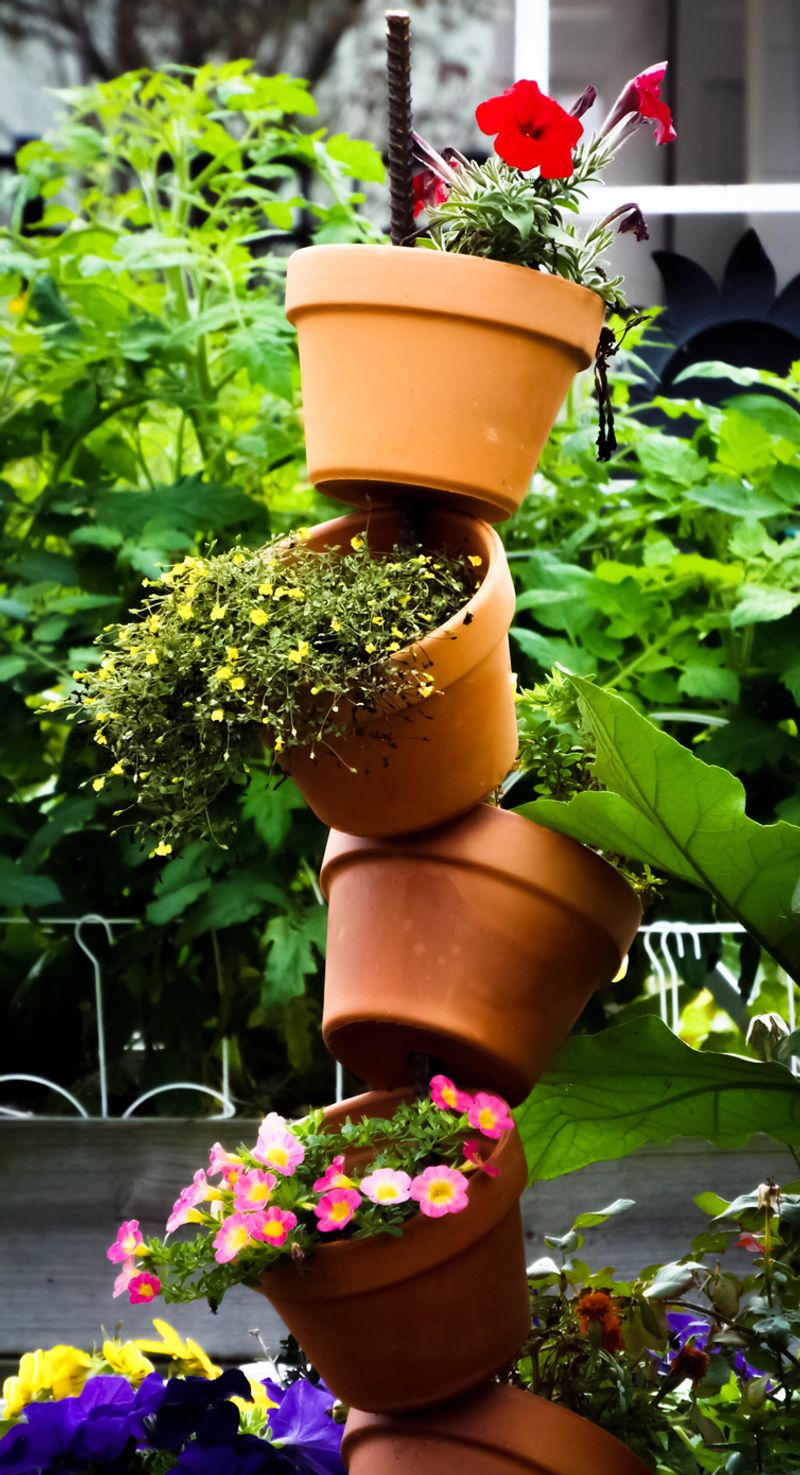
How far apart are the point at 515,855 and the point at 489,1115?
0.18 m

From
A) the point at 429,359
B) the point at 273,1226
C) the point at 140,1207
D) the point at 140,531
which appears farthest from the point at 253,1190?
the point at 140,531

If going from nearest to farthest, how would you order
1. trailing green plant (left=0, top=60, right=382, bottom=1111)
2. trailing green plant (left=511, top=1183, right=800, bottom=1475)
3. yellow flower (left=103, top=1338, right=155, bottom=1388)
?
trailing green plant (left=511, top=1183, right=800, bottom=1475) → yellow flower (left=103, top=1338, right=155, bottom=1388) → trailing green plant (left=0, top=60, right=382, bottom=1111)

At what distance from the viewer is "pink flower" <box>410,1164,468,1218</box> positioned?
0.93 m

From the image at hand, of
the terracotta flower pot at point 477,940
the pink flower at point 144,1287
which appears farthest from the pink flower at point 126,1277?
the terracotta flower pot at point 477,940

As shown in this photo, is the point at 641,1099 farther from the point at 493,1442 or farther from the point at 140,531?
the point at 140,531

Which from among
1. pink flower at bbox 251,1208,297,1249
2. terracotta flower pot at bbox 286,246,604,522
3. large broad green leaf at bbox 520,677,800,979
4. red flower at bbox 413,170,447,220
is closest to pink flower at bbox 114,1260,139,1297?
pink flower at bbox 251,1208,297,1249

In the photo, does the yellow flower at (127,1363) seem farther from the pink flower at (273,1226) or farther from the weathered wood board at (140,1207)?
the weathered wood board at (140,1207)

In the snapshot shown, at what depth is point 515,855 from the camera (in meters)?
1.01

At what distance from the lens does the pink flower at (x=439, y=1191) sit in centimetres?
93

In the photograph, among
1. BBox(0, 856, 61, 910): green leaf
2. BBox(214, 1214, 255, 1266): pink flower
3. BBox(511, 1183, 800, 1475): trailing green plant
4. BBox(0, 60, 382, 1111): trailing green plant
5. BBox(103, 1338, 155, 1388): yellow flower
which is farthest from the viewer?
BBox(0, 60, 382, 1111): trailing green plant

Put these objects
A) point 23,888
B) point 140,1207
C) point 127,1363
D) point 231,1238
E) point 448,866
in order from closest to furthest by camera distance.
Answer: point 231,1238
point 448,866
point 127,1363
point 23,888
point 140,1207

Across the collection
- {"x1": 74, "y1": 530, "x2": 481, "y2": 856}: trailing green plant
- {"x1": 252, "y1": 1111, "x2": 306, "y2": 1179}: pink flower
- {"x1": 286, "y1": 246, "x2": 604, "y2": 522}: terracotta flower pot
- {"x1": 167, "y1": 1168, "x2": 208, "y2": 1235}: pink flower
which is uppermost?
{"x1": 286, "y1": 246, "x2": 604, "y2": 522}: terracotta flower pot

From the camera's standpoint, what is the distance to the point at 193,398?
199 cm

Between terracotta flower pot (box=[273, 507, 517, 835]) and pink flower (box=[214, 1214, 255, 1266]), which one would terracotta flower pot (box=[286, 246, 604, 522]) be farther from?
pink flower (box=[214, 1214, 255, 1266])
